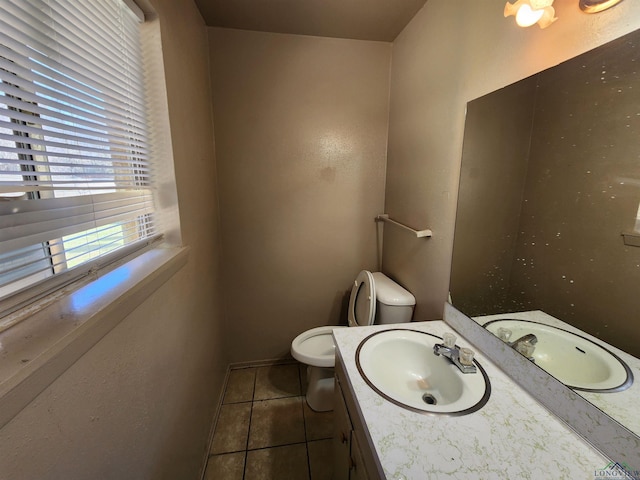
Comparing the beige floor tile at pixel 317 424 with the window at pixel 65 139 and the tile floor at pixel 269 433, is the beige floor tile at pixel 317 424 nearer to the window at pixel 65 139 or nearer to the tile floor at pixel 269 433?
the tile floor at pixel 269 433

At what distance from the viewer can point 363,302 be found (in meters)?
1.76

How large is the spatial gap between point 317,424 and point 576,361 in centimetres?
147

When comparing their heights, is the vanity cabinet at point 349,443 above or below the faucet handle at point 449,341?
below

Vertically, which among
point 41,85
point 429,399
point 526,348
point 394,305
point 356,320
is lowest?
point 356,320

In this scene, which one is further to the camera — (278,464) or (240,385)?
(240,385)

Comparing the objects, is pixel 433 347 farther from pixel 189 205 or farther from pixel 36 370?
pixel 189 205

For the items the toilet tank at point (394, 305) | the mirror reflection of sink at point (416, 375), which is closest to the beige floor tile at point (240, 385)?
the toilet tank at point (394, 305)

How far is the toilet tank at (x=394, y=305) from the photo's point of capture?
154 centimetres

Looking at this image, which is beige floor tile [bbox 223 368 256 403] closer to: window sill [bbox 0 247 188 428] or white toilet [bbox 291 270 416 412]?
white toilet [bbox 291 270 416 412]

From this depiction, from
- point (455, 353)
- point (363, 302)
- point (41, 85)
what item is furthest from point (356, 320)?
point (41, 85)

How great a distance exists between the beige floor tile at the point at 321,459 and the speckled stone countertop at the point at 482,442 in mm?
976

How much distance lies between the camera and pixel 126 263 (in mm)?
904

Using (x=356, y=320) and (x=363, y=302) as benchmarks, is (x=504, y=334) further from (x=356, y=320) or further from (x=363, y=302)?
(x=356, y=320)

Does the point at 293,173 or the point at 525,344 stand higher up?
the point at 293,173
